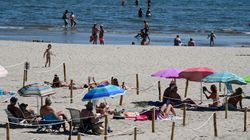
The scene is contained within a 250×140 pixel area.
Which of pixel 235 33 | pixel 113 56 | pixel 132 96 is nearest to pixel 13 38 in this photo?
pixel 113 56

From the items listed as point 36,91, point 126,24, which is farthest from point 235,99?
point 126,24

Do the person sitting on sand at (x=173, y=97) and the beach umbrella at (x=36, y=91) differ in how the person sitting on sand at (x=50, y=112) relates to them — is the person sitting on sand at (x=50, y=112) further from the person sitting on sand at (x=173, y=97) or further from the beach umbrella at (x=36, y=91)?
the person sitting on sand at (x=173, y=97)

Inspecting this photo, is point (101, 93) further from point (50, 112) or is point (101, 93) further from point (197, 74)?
point (197, 74)

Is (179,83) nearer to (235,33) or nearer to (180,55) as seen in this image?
(180,55)

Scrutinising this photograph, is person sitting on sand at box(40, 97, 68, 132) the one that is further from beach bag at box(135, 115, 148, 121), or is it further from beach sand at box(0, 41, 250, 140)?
beach bag at box(135, 115, 148, 121)

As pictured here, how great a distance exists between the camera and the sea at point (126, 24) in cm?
4444

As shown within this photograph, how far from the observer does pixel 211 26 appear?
5775cm

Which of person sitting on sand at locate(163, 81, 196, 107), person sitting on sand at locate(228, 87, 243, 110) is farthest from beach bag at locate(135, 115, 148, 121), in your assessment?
person sitting on sand at locate(228, 87, 243, 110)

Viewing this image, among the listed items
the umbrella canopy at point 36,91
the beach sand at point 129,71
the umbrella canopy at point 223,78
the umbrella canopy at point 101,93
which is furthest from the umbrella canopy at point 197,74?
the umbrella canopy at point 36,91

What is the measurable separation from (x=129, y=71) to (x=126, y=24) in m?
28.8

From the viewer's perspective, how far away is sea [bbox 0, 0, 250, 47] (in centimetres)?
4444

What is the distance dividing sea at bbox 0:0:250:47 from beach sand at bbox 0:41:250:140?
6.44 metres

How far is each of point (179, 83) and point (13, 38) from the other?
18187 millimetres

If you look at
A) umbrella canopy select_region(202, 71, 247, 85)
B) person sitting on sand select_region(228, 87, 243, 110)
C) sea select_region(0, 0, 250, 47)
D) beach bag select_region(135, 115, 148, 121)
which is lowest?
beach bag select_region(135, 115, 148, 121)
